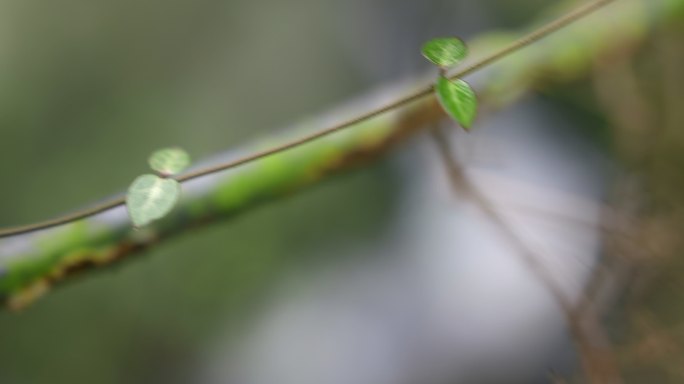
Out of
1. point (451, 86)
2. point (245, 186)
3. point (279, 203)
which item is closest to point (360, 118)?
point (451, 86)

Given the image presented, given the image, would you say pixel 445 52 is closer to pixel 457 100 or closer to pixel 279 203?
pixel 457 100

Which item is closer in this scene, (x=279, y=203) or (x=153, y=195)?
(x=153, y=195)

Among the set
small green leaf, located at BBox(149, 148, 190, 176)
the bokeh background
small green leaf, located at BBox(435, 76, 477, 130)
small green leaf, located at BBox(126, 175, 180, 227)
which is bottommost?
small green leaf, located at BBox(435, 76, 477, 130)

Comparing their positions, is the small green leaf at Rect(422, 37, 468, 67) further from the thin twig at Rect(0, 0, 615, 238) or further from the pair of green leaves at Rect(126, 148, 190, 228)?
the pair of green leaves at Rect(126, 148, 190, 228)

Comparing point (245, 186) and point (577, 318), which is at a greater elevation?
point (245, 186)

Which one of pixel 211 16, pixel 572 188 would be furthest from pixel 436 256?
pixel 211 16

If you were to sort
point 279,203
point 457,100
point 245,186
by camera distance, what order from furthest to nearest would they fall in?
point 279,203 → point 245,186 → point 457,100

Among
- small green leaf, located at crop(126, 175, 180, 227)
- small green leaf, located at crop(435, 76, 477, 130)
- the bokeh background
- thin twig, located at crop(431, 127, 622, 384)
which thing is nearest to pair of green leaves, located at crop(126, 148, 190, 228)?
small green leaf, located at crop(126, 175, 180, 227)
